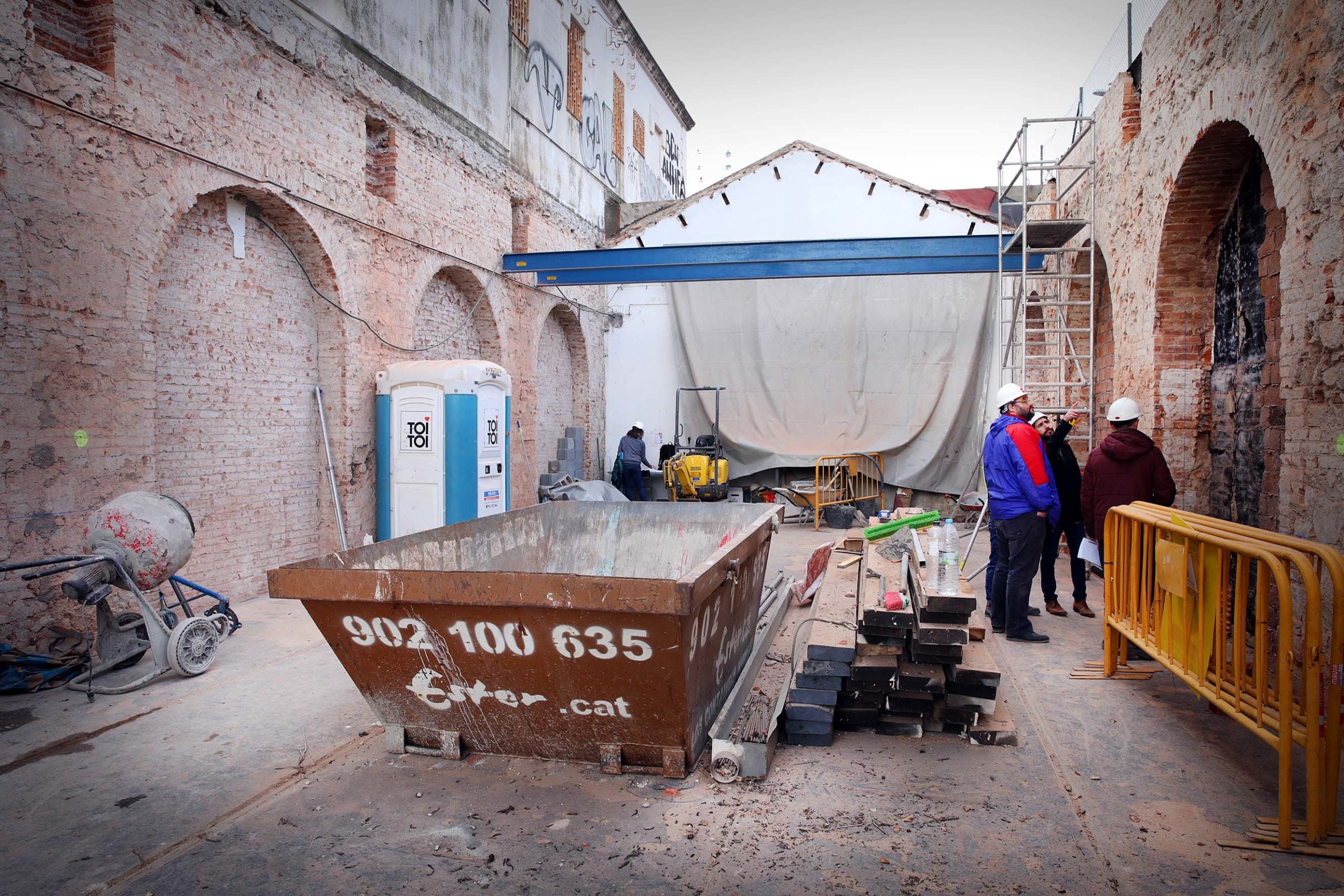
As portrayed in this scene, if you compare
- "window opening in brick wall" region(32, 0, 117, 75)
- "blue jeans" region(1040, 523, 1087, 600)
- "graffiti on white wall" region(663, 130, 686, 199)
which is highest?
"graffiti on white wall" region(663, 130, 686, 199)

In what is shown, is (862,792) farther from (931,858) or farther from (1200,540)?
(1200,540)

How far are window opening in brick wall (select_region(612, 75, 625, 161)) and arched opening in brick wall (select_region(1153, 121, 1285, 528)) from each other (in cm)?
1227

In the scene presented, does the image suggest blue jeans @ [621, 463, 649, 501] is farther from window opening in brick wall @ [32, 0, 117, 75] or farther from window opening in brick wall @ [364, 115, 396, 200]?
window opening in brick wall @ [32, 0, 117, 75]

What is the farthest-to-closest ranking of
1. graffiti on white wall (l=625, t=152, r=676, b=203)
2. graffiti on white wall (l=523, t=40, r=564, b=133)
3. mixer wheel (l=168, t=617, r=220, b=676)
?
1. graffiti on white wall (l=625, t=152, r=676, b=203)
2. graffiti on white wall (l=523, t=40, r=564, b=133)
3. mixer wheel (l=168, t=617, r=220, b=676)

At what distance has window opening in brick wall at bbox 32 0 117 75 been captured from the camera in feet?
18.2

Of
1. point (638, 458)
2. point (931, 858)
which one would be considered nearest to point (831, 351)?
point (638, 458)

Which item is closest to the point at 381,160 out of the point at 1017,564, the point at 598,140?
the point at 598,140

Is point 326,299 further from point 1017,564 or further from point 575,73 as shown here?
point 575,73

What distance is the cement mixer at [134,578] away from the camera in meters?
4.83

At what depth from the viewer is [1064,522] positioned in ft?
23.1

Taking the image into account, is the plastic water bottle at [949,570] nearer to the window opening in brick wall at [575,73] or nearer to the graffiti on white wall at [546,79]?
the graffiti on white wall at [546,79]

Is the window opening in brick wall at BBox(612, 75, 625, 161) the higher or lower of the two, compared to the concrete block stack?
higher

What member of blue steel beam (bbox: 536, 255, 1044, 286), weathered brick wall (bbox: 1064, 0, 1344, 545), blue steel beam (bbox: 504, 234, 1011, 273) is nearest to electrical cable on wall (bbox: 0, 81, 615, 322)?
blue steel beam (bbox: 504, 234, 1011, 273)

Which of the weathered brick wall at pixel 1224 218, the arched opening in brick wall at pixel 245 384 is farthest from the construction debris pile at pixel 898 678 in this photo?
the arched opening in brick wall at pixel 245 384
